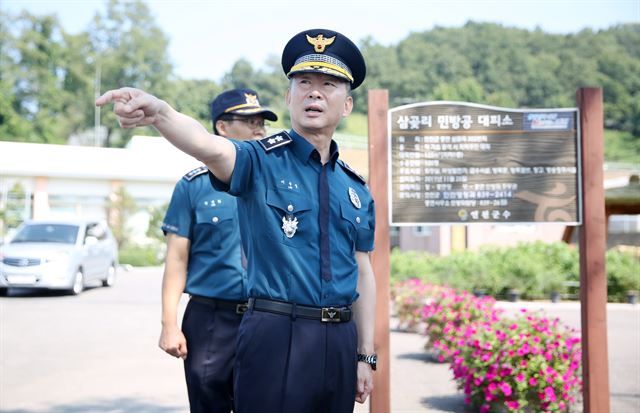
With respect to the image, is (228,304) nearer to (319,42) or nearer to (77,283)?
(319,42)

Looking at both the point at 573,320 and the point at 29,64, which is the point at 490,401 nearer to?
the point at 573,320

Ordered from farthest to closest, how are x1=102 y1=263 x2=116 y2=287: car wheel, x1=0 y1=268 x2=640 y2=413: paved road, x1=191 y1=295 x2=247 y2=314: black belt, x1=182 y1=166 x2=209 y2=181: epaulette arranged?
x1=102 y1=263 x2=116 y2=287: car wheel, x1=0 y1=268 x2=640 y2=413: paved road, x1=182 y1=166 x2=209 y2=181: epaulette, x1=191 y1=295 x2=247 y2=314: black belt

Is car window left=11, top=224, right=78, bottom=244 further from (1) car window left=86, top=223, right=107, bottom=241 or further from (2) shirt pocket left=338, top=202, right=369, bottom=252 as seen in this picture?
(2) shirt pocket left=338, top=202, right=369, bottom=252

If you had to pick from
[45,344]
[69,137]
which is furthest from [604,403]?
[69,137]

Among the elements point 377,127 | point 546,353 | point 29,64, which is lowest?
point 546,353

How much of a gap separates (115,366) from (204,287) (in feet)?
17.8

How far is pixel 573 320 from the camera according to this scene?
1363cm

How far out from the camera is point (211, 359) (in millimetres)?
3309

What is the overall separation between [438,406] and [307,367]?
14.0ft

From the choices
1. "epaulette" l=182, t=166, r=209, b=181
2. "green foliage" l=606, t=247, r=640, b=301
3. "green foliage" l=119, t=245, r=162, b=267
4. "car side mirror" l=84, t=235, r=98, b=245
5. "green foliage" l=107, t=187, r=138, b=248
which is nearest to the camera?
"epaulette" l=182, t=166, r=209, b=181

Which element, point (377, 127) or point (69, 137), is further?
point (69, 137)

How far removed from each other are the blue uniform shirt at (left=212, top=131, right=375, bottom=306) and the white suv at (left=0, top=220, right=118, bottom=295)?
13.5m

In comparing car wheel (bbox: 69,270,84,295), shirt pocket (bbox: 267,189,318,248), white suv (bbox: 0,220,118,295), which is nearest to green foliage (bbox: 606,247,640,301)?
white suv (bbox: 0,220,118,295)

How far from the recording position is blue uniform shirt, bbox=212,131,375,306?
246 cm
